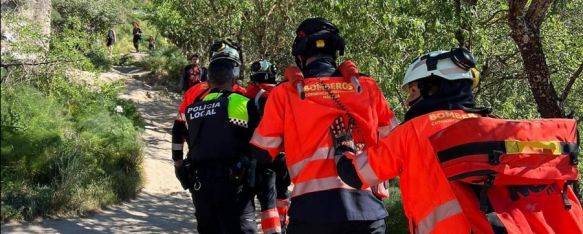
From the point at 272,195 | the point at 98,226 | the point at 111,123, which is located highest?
the point at 111,123

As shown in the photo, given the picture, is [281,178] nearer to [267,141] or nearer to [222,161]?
[222,161]

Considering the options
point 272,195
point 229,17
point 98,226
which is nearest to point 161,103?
point 229,17

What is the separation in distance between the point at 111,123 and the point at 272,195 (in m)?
3.89

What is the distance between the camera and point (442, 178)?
7.24 ft

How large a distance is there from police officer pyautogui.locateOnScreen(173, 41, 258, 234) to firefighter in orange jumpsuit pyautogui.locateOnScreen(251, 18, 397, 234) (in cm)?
96

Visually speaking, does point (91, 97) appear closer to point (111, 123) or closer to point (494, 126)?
point (111, 123)

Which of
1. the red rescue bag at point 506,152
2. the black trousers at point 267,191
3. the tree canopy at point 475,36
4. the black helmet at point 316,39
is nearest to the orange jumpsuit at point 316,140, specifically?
the black helmet at point 316,39

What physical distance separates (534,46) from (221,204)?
9.77ft

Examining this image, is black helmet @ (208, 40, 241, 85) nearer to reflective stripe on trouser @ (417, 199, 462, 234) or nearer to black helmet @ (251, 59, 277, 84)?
black helmet @ (251, 59, 277, 84)

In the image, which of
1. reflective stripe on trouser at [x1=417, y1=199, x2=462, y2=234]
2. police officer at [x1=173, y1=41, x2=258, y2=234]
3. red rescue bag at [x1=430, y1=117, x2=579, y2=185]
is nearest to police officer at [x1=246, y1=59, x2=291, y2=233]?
police officer at [x1=173, y1=41, x2=258, y2=234]

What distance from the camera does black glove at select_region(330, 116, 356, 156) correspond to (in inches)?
117

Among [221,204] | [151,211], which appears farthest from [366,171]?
[151,211]

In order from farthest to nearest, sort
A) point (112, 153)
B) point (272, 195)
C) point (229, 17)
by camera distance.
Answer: point (229, 17)
point (112, 153)
point (272, 195)

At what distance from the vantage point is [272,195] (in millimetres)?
5129
